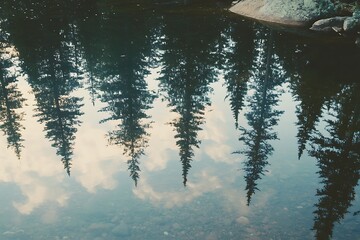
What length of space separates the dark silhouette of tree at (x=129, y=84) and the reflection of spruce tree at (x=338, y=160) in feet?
23.8

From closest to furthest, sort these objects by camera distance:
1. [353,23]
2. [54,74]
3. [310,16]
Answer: [54,74]
[353,23]
[310,16]

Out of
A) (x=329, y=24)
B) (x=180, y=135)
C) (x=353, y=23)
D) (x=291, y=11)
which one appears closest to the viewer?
(x=180, y=135)

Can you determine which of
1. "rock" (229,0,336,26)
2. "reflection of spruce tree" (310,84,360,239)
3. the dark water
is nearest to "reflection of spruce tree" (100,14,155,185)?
the dark water

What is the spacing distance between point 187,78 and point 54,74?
10.8 meters

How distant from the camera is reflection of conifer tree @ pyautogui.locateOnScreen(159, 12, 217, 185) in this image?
62.7ft

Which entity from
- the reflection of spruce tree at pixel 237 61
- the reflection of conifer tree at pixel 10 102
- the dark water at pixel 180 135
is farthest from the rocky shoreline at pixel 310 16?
the reflection of conifer tree at pixel 10 102

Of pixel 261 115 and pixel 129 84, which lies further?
pixel 129 84

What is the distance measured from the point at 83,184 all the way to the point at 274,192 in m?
7.65

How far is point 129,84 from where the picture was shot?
26.9 m

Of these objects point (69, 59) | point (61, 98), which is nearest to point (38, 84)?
point (61, 98)

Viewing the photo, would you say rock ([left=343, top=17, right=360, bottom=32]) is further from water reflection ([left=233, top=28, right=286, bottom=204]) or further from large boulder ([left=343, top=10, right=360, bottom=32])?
water reflection ([left=233, top=28, right=286, bottom=204])

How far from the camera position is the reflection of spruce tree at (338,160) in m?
12.6

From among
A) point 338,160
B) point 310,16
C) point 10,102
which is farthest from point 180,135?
point 310,16

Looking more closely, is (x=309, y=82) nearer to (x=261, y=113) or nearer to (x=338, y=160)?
(x=261, y=113)
